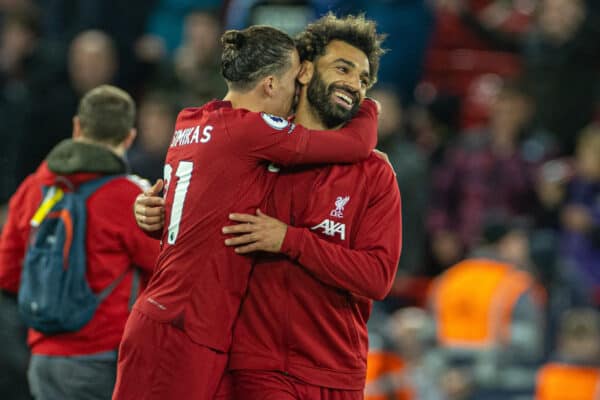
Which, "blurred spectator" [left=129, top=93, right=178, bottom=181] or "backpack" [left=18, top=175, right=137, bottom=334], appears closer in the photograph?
"backpack" [left=18, top=175, right=137, bottom=334]

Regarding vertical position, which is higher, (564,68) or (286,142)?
(564,68)

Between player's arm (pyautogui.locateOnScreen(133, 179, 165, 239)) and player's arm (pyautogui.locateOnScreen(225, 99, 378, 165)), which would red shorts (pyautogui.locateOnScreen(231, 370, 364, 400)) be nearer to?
player's arm (pyautogui.locateOnScreen(133, 179, 165, 239))

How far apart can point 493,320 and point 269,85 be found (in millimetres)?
4877

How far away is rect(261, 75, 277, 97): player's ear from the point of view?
5297 millimetres

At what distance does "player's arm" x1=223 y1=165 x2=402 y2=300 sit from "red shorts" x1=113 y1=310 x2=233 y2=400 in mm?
430

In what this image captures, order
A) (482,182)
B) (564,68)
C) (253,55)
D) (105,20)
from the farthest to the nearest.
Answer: (105,20)
(564,68)
(482,182)
(253,55)

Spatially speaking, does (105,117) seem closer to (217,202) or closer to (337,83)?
(217,202)

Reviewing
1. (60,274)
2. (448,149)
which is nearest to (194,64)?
(448,149)

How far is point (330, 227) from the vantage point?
5.28 meters

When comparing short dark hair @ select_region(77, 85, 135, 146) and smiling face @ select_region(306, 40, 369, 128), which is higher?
smiling face @ select_region(306, 40, 369, 128)

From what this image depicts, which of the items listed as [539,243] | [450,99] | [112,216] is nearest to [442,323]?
[539,243]

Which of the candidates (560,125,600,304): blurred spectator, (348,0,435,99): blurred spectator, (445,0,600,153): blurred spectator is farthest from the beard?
(445,0,600,153): blurred spectator

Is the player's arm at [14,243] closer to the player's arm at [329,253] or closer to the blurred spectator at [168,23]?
the player's arm at [329,253]

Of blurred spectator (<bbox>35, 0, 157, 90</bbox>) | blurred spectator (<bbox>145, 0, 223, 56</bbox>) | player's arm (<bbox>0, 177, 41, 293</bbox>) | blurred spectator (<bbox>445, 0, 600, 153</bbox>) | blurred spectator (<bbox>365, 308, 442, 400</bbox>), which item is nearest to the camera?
player's arm (<bbox>0, 177, 41, 293</bbox>)
